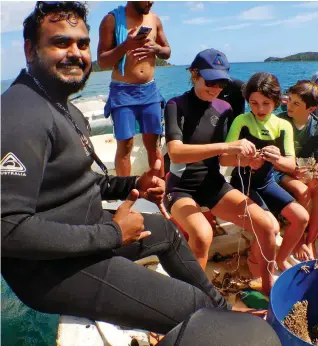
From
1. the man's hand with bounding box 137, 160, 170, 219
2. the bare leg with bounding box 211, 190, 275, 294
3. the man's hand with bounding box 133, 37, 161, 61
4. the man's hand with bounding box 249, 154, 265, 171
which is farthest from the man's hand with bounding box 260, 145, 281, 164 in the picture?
the man's hand with bounding box 133, 37, 161, 61

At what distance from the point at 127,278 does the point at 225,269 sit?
1.58m

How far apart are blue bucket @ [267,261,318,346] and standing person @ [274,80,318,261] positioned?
0.69m

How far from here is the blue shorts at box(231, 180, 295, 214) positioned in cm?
267

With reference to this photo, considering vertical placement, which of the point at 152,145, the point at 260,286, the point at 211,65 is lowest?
the point at 260,286

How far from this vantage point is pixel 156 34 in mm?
3680

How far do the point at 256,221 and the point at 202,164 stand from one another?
0.58m

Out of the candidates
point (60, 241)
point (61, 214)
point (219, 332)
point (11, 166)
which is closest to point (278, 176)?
point (219, 332)

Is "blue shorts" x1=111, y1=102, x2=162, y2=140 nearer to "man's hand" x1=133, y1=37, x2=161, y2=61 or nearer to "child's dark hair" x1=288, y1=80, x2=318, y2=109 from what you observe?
"man's hand" x1=133, y1=37, x2=161, y2=61

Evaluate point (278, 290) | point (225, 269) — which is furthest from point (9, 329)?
point (278, 290)

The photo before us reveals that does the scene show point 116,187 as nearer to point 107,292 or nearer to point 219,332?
point 107,292

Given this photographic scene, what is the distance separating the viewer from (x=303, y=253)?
289 cm

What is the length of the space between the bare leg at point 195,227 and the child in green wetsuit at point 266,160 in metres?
0.45

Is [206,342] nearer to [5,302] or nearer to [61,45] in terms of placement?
[61,45]

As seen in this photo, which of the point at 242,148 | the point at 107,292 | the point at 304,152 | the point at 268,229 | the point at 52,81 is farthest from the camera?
the point at 304,152
